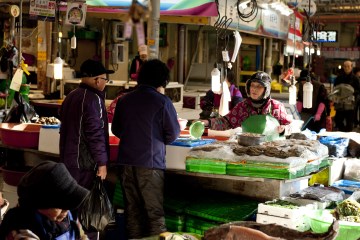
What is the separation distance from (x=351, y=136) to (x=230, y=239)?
159 inches

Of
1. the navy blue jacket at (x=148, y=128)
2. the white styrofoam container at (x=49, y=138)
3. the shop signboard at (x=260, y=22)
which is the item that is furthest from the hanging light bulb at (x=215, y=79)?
the shop signboard at (x=260, y=22)

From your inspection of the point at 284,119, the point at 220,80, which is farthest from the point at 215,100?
the point at 284,119

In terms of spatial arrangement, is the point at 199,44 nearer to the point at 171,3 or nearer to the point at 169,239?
the point at 171,3

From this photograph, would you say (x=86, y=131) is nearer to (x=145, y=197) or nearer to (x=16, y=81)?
(x=145, y=197)

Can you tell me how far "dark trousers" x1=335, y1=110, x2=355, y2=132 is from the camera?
1359 cm

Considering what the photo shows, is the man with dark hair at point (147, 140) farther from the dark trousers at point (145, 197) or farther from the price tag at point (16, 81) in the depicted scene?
the price tag at point (16, 81)

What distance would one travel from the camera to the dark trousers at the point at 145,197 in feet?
17.1

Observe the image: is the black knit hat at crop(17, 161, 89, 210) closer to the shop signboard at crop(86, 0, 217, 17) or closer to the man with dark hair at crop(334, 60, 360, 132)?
the shop signboard at crop(86, 0, 217, 17)

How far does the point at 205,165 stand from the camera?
16.6ft

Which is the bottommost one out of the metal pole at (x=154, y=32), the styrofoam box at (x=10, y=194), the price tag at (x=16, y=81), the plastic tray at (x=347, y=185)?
the styrofoam box at (x=10, y=194)

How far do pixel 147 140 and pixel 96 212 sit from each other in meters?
0.84

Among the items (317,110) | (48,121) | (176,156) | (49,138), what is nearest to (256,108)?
(176,156)

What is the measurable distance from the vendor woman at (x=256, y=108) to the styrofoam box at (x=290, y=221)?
4.88ft

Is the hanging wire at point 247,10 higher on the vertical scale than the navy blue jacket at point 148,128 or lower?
higher
